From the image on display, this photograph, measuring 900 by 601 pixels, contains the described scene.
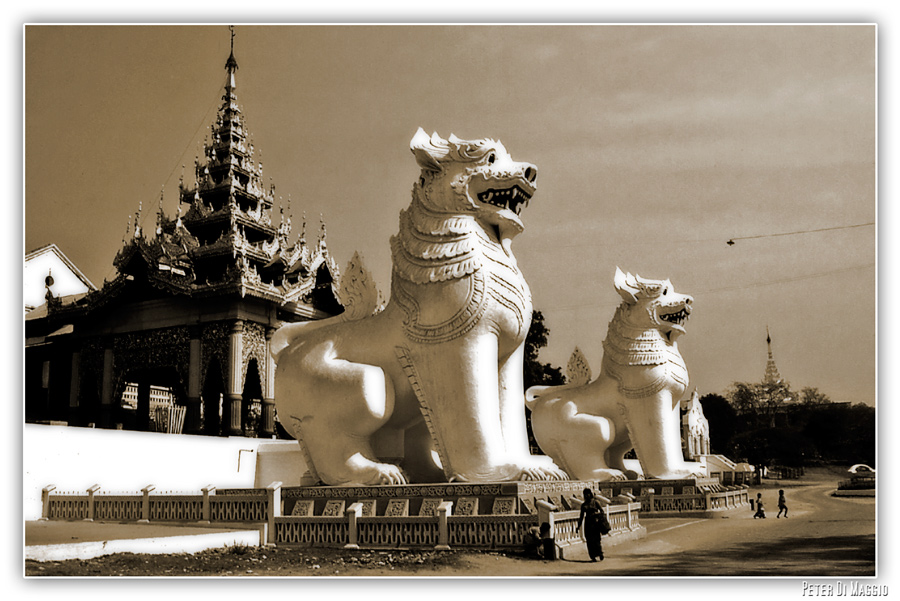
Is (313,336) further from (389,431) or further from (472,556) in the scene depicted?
(472,556)

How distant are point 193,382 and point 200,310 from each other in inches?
47.0

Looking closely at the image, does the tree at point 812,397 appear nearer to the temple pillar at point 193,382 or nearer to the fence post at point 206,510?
the fence post at point 206,510

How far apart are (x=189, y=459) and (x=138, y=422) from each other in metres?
7.01

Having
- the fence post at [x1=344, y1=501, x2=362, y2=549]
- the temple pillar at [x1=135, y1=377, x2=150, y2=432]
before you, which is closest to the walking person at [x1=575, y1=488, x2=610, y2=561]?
the fence post at [x1=344, y1=501, x2=362, y2=549]

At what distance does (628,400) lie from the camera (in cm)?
876

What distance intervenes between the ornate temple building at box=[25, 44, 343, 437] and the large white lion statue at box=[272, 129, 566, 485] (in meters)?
7.64

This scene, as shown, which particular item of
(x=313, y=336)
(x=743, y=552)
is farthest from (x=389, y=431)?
(x=743, y=552)

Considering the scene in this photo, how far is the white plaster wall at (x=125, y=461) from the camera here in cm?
732

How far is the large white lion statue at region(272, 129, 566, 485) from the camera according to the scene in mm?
5500

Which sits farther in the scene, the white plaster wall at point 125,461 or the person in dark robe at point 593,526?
the white plaster wall at point 125,461

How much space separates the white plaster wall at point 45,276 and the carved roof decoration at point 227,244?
0.66m

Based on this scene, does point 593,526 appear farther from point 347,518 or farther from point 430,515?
point 347,518

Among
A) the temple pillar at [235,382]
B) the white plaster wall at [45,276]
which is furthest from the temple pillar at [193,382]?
the white plaster wall at [45,276]

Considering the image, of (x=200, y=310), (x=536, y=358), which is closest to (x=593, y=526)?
(x=200, y=310)
